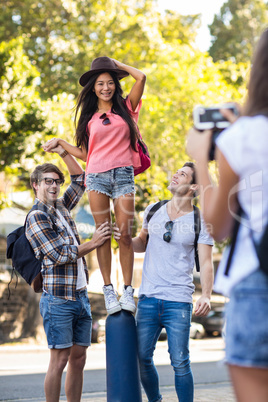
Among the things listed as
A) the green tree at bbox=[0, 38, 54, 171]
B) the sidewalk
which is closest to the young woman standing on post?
the sidewalk

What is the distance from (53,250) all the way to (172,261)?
955 mm

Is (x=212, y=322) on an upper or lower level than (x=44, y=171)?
lower

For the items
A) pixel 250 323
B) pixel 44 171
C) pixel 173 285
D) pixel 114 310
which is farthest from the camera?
pixel 44 171

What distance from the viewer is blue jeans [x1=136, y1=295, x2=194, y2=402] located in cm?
472

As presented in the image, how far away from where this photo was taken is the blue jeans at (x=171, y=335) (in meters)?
4.72

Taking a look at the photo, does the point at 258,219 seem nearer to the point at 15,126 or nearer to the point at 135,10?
the point at 15,126

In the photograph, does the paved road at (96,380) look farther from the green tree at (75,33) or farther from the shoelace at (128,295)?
the green tree at (75,33)

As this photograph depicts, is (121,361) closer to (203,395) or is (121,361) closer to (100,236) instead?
(100,236)

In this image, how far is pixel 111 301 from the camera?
464 centimetres

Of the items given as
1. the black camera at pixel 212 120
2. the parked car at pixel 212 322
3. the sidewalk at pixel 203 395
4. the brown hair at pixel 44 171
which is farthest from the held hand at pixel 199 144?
the parked car at pixel 212 322

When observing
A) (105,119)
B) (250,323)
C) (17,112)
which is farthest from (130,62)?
(250,323)

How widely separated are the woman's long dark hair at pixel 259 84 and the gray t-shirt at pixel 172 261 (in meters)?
2.78

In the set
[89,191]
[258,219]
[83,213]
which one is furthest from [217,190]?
[83,213]

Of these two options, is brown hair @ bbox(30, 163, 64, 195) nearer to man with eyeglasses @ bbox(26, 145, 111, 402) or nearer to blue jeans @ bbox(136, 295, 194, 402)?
man with eyeglasses @ bbox(26, 145, 111, 402)
